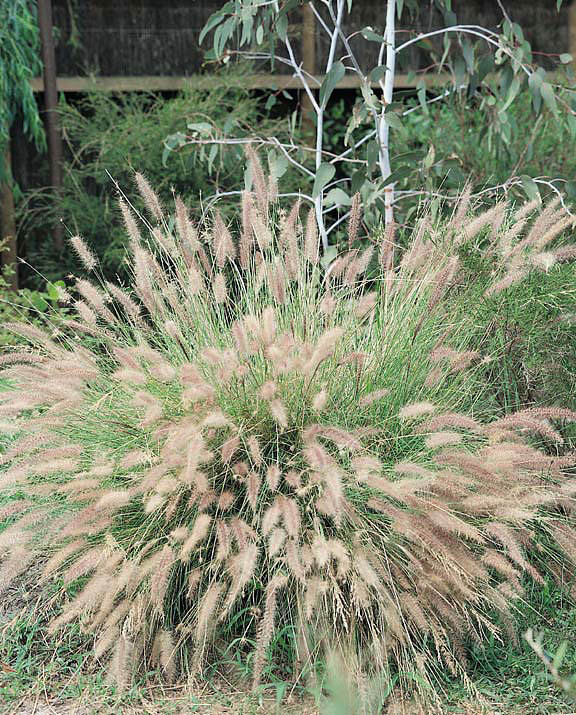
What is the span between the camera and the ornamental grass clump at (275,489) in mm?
2086

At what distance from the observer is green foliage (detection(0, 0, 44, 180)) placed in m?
5.45

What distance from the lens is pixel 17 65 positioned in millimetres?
Answer: 5461

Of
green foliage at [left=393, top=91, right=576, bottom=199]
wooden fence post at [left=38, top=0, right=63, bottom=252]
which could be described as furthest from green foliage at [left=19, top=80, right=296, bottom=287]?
green foliage at [left=393, top=91, right=576, bottom=199]

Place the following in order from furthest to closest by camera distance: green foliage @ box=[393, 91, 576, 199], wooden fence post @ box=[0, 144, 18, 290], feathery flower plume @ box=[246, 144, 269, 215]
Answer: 1. wooden fence post @ box=[0, 144, 18, 290]
2. green foliage @ box=[393, 91, 576, 199]
3. feathery flower plume @ box=[246, 144, 269, 215]

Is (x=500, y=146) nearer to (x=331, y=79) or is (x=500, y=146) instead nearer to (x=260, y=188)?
(x=331, y=79)

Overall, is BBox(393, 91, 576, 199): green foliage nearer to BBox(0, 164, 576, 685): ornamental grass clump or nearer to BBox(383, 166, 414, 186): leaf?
BBox(383, 166, 414, 186): leaf

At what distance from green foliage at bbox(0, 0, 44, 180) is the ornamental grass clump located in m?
3.28

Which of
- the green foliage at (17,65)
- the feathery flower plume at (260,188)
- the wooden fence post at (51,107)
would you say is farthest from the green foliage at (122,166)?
the feathery flower plume at (260,188)

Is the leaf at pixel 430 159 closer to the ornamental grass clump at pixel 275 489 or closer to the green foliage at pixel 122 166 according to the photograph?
the ornamental grass clump at pixel 275 489

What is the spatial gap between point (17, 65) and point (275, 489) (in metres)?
4.22

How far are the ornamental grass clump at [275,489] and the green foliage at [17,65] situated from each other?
10.8 ft

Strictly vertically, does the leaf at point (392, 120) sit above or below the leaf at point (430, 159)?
above

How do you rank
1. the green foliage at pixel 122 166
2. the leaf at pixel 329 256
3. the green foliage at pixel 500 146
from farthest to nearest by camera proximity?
1. the green foliage at pixel 122 166
2. the green foliage at pixel 500 146
3. the leaf at pixel 329 256

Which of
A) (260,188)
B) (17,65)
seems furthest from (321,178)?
(17,65)
